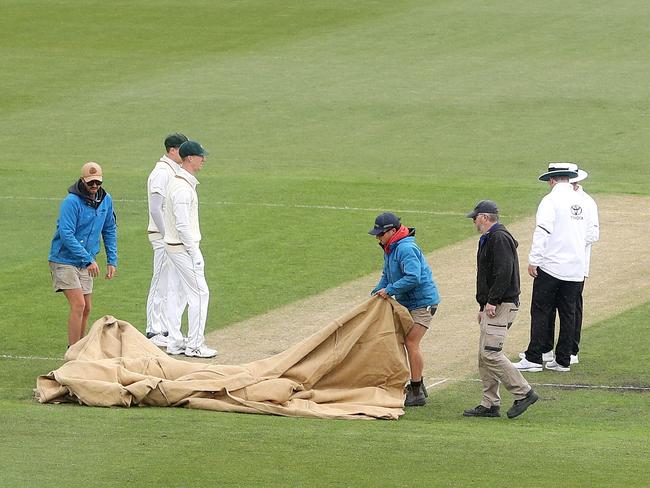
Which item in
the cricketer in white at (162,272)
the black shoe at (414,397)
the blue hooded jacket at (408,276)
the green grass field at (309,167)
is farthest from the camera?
the cricketer in white at (162,272)

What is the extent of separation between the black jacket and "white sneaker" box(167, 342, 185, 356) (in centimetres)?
402

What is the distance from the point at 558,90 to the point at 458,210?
13322mm

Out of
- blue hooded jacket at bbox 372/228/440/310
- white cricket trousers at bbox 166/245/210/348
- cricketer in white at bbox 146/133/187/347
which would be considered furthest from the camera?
cricketer in white at bbox 146/133/187/347

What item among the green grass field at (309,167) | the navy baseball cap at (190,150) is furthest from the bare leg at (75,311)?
the navy baseball cap at (190,150)

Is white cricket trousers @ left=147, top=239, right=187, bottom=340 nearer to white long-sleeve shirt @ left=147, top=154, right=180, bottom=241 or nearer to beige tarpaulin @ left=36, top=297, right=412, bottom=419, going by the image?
white long-sleeve shirt @ left=147, top=154, right=180, bottom=241

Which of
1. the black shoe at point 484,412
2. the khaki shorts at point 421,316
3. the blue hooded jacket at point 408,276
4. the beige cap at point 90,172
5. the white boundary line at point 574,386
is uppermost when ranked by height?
the beige cap at point 90,172

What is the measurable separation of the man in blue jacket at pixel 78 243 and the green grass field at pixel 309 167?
0.74 meters

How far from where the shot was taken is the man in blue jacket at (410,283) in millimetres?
13859

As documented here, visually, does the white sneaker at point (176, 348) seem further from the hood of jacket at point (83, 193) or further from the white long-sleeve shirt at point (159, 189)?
the hood of jacket at point (83, 193)

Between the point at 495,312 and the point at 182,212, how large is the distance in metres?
4.22

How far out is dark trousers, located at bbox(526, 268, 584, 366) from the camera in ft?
51.3

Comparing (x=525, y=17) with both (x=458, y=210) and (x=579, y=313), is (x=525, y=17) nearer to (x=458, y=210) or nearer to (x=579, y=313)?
(x=458, y=210)

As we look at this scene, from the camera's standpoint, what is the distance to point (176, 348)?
53.4ft

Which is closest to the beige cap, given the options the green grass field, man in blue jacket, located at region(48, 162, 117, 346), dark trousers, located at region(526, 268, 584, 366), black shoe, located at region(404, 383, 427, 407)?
man in blue jacket, located at region(48, 162, 117, 346)
